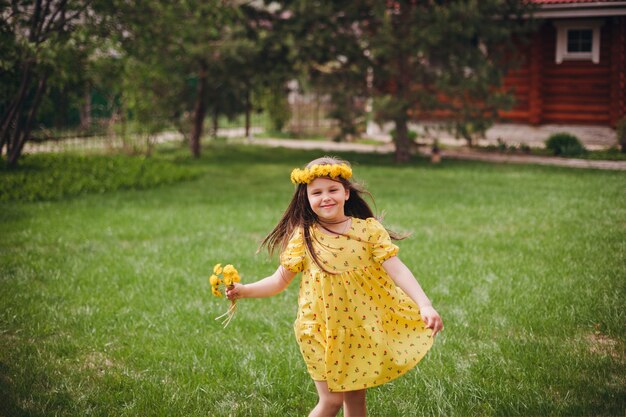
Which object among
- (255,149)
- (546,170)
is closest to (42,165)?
(255,149)

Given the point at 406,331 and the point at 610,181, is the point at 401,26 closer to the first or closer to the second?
the point at 610,181

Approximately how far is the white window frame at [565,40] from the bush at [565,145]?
263 cm

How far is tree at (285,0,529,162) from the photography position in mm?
14250

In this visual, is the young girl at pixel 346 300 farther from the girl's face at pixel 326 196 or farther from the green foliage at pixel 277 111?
the green foliage at pixel 277 111

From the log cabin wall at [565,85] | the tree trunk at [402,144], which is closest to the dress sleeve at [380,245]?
the tree trunk at [402,144]

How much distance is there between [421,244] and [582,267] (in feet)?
5.75

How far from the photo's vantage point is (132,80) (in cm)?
1472

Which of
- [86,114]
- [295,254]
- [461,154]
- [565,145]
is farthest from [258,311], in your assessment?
[86,114]

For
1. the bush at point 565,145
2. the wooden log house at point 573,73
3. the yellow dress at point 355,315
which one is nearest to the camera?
the yellow dress at point 355,315

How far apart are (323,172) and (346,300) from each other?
581mm

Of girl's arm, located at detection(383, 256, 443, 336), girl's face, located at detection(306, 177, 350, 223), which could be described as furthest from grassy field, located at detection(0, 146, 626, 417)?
girl's face, located at detection(306, 177, 350, 223)

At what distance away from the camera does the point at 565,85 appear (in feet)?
63.2

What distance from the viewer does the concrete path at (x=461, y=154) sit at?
48.6 feet

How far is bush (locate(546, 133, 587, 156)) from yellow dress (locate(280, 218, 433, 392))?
14488 mm
